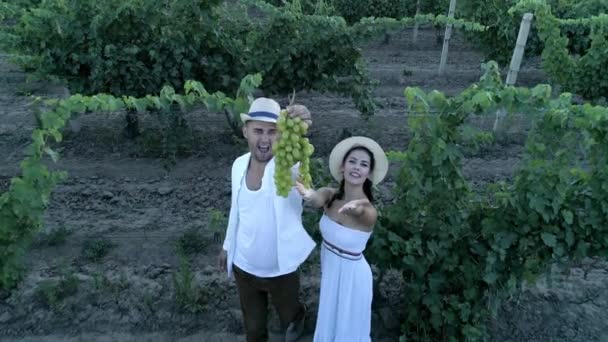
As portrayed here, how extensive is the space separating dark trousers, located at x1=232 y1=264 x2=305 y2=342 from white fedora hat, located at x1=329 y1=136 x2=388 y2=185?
750mm

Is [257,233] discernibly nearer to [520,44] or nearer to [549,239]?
[549,239]

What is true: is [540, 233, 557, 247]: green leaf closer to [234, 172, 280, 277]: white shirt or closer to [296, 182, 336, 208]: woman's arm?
[296, 182, 336, 208]: woman's arm

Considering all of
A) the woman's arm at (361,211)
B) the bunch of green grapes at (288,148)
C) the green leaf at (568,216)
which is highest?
the bunch of green grapes at (288,148)

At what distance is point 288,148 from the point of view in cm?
273

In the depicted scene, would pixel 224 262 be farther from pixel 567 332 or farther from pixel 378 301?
pixel 567 332

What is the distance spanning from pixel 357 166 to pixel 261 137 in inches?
21.2

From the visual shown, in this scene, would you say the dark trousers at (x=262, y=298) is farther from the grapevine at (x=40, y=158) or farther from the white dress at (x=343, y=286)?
the grapevine at (x=40, y=158)

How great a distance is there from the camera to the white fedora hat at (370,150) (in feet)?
10.2

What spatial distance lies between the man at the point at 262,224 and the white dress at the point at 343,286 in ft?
0.50

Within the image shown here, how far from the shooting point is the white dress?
3195 mm

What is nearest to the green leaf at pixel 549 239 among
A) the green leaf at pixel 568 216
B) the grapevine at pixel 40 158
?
the green leaf at pixel 568 216

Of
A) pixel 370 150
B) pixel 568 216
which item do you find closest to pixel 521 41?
pixel 568 216

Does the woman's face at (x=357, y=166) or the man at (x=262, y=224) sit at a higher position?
the woman's face at (x=357, y=166)

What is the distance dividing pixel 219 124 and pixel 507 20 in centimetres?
503
